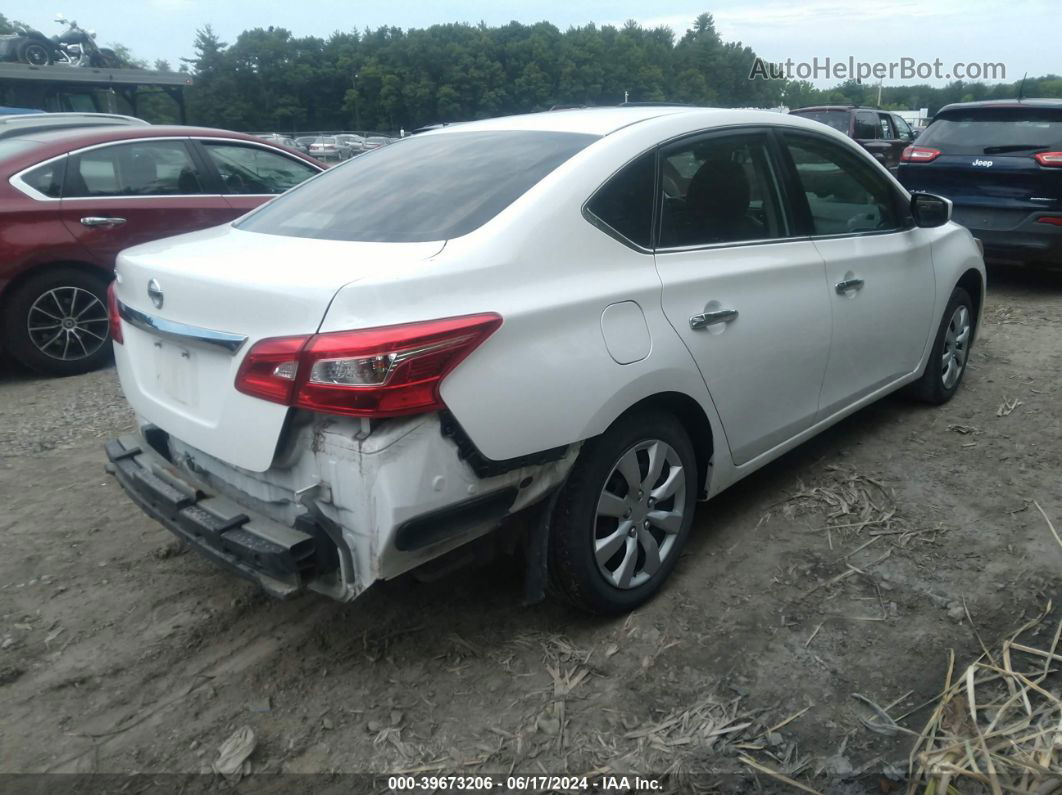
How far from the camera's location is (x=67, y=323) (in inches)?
235

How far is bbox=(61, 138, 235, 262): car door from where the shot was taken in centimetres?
601

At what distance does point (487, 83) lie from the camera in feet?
195

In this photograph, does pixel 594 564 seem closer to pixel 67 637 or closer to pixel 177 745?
pixel 177 745

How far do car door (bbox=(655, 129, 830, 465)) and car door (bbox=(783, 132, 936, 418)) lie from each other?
16cm

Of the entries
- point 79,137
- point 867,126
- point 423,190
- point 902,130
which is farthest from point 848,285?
point 902,130

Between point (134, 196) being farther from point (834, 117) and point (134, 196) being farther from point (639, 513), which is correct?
point (834, 117)

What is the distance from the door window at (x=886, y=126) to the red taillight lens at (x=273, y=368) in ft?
57.2

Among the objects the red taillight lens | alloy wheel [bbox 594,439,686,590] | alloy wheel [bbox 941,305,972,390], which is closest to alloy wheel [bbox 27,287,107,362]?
the red taillight lens

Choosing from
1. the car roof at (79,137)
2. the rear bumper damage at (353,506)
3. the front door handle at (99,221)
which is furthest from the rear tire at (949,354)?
the front door handle at (99,221)

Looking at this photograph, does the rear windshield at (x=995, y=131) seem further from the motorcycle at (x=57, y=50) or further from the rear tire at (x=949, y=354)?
the motorcycle at (x=57, y=50)

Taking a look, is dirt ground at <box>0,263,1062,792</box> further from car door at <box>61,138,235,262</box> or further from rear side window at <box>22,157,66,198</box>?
rear side window at <box>22,157,66,198</box>

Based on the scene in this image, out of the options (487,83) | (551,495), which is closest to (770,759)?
(551,495)

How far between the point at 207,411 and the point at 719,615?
184 centimetres

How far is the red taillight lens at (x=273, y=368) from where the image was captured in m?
2.29
